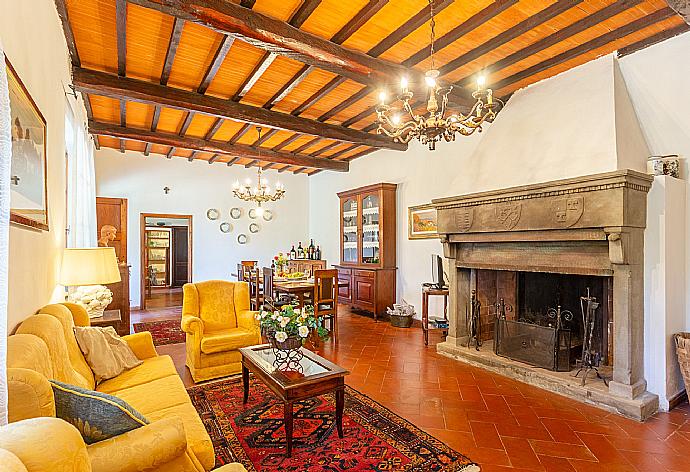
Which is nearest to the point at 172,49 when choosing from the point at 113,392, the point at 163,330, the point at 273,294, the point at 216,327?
the point at 216,327

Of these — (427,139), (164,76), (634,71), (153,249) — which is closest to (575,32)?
(634,71)

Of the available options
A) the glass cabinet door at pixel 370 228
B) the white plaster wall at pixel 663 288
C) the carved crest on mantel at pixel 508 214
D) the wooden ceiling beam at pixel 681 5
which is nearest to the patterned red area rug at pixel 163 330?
the glass cabinet door at pixel 370 228

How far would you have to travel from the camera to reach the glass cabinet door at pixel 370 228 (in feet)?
23.5

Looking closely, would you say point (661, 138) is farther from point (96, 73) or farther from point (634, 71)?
point (96, 73)

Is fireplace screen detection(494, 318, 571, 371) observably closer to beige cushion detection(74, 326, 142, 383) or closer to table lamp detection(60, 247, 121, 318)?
beige cushion detection(74, 326, 142, 383)

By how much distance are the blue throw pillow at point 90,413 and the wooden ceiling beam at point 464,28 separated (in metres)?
3.66

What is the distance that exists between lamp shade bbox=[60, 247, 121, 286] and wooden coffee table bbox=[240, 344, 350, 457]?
1414 mm

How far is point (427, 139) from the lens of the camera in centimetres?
308

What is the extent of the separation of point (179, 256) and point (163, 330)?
719 cm

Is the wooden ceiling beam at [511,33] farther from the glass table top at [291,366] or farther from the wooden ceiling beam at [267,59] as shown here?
the glass table top at [291,366]

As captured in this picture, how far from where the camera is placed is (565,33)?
343cm

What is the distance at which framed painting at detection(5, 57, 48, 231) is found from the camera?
1837mm

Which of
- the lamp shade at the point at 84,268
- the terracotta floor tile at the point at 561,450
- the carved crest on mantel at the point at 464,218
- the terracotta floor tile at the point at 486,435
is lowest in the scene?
the terracotta floor tile at the point at 561,450

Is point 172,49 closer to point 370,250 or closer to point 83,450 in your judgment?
point 83,450
